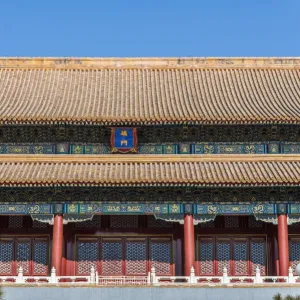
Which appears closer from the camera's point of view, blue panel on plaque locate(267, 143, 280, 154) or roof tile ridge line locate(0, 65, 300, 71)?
blue panel on plaque locate(267, 143, 280, 154)

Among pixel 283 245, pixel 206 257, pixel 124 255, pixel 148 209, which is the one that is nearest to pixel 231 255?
pixel 206 257

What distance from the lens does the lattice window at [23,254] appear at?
25.0 metres

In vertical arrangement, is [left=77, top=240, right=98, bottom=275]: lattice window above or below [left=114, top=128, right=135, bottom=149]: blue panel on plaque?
below

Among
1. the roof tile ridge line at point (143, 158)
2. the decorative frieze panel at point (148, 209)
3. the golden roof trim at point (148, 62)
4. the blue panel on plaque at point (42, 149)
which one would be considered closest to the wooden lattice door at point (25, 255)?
the decorative frieze panel at point (148, 209)

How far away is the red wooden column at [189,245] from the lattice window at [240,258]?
2.67m

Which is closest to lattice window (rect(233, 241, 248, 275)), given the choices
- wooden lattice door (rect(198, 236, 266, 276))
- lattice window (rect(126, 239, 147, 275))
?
wooden lattice door (rect(198, 236, 266, 276))

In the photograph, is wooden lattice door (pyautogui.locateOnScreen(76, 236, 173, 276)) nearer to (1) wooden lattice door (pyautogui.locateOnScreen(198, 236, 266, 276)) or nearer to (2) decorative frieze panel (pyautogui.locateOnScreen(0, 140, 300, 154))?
(1) wooden lattice door (pyautogui.locateOnScreen(198, 236, 266, 276))

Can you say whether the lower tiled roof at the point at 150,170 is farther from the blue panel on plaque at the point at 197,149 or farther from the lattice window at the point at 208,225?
the lattice window at the point at 208,225

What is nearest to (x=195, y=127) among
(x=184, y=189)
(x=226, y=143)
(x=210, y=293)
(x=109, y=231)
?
(x=226, y=143)

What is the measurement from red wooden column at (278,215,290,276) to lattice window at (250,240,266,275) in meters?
1.89

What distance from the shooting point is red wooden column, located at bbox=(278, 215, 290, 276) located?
75.3 ft

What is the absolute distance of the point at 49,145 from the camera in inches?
1013

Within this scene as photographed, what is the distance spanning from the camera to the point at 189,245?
23156 mm

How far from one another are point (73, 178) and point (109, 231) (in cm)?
319
